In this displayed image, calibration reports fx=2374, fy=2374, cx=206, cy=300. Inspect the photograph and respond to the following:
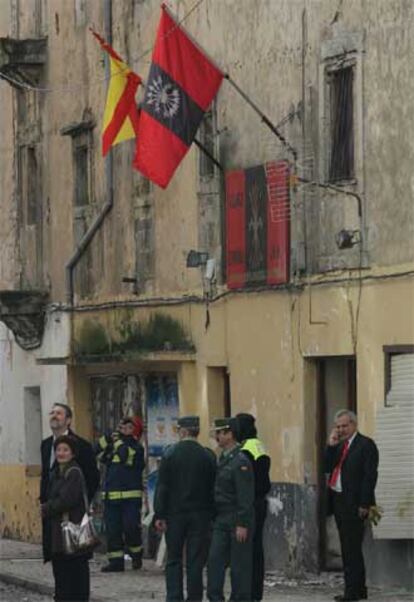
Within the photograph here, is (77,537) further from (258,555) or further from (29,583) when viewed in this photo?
(29,583)

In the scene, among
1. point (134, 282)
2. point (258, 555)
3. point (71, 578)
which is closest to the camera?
point (71, 578)

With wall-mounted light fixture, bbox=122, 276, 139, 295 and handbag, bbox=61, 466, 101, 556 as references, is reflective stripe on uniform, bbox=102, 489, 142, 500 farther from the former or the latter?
handbag, bbox=61, 466, 101, 556

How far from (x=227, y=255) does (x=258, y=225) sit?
0.98 metres

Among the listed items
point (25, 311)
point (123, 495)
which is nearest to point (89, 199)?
point (25, 311)

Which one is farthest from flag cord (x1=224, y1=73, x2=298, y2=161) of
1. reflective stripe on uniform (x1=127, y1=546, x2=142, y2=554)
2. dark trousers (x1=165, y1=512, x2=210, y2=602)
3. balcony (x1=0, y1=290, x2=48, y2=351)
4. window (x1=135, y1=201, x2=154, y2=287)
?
balcony (x1=0, y1=290, x2=48, y2=351)

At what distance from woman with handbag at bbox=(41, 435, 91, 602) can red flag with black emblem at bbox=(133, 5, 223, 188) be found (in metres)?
7.23

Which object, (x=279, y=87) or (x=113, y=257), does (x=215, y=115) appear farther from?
(x=113, y=257)

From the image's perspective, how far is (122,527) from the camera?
91.3ft

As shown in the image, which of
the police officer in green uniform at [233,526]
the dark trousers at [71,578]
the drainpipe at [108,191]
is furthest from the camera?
the drainpipe at [108,191]

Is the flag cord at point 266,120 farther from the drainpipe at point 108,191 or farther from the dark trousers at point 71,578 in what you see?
the dark trousers at point 71,578

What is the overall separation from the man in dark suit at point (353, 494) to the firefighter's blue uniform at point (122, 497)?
5407 mm

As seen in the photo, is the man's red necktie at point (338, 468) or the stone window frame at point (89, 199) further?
the stone window frame at point (89, 199)

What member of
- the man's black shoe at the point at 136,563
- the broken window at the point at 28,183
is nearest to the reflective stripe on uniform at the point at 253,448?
the man's black shoe at the point at 136,563

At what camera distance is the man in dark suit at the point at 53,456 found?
20406mm
